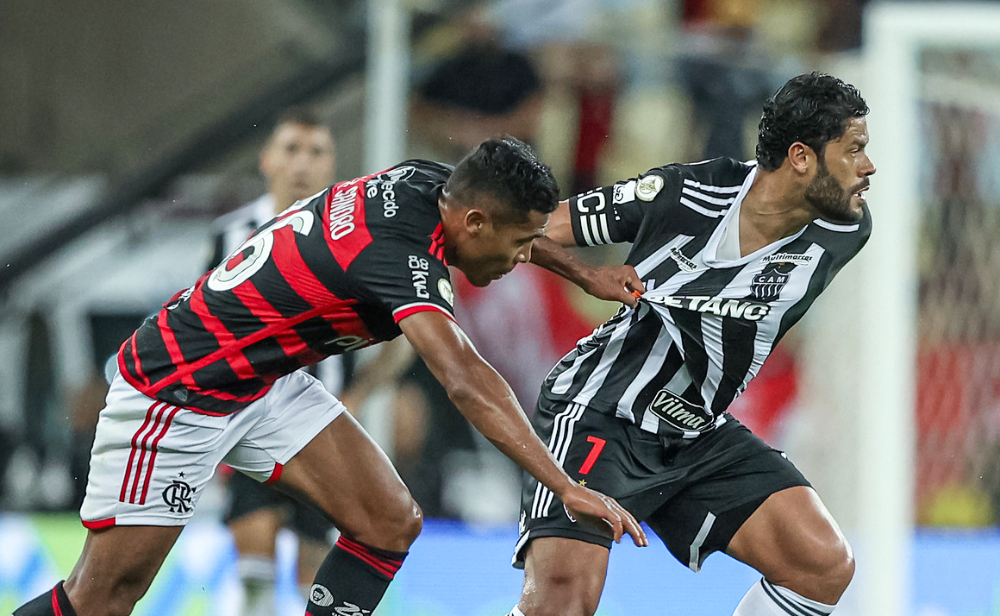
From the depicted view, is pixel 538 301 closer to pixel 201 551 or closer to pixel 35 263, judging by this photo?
pixel 201 551

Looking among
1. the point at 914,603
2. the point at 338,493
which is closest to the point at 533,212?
the point at 338,493

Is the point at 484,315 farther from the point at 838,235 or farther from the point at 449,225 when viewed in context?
the point at 449,225

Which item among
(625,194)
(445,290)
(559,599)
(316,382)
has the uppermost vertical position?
(625,194)

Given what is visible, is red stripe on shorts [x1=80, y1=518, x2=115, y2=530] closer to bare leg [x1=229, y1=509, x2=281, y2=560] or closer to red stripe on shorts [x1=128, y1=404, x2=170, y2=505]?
red stripe on shorts [x1=128, y1=404, x2=170, y2=505]

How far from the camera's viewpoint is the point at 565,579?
3223 mm

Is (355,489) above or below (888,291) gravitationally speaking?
below

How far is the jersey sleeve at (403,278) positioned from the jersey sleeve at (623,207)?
0.59m

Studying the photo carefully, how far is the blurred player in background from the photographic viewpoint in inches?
190

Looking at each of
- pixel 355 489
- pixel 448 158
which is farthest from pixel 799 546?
pixel 448 158

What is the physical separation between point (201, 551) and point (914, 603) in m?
3.14

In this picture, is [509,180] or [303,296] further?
[303,296]

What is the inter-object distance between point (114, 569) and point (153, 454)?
31 centimetres

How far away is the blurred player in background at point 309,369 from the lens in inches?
190

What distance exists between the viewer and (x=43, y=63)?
914cm
